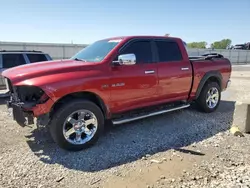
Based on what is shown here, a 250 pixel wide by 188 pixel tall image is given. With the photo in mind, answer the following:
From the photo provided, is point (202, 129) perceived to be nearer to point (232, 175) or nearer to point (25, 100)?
point (232, 175)

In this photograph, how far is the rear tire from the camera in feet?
21.0

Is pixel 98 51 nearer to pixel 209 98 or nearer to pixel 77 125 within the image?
pixel 77 125

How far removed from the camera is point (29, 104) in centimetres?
386

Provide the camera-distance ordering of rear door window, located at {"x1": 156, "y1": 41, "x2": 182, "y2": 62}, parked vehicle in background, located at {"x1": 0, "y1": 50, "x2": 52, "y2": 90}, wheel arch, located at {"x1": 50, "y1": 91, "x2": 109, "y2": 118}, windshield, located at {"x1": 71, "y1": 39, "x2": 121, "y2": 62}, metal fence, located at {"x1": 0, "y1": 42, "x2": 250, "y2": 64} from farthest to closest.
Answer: metal fence, located at {"x1": 0, "y1": 42, "x2": 250, "y2": 64} → parked vehicle in background, located at {"x1": 0, "y1": 50, "x2": 52, "y2": 90} → rear door window, located at {"x1": 156, "y1": 41, "x2": 182, "y2": 62} → windshield, located at {"x1": 71, "y1": 39, "x2": 121, "y2": 62} → wheel arch, located at {"x1": 50, "y1": 91, "x2": 109, "y2": 118}

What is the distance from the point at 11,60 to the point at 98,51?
4981 mm

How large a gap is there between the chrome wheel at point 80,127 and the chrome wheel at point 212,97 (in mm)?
3589

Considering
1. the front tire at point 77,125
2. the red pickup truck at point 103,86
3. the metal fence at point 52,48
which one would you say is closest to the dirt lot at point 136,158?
the front tire at point 77,125

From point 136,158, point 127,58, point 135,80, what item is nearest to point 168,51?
point 135,80

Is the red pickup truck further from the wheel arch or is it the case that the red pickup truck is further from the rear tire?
the rear tire

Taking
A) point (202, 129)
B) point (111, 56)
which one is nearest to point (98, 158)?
point (111, 56)

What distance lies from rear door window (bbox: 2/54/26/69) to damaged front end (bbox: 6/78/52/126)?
490 cm

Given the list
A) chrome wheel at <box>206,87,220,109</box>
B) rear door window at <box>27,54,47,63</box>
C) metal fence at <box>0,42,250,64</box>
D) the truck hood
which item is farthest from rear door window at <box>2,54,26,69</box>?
metal fence at <box>0,42,250,64</box>

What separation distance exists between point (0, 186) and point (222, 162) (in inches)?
127

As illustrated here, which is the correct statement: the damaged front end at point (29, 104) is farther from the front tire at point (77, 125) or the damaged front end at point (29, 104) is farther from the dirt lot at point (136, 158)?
the dirt lot at point (136, 158)
